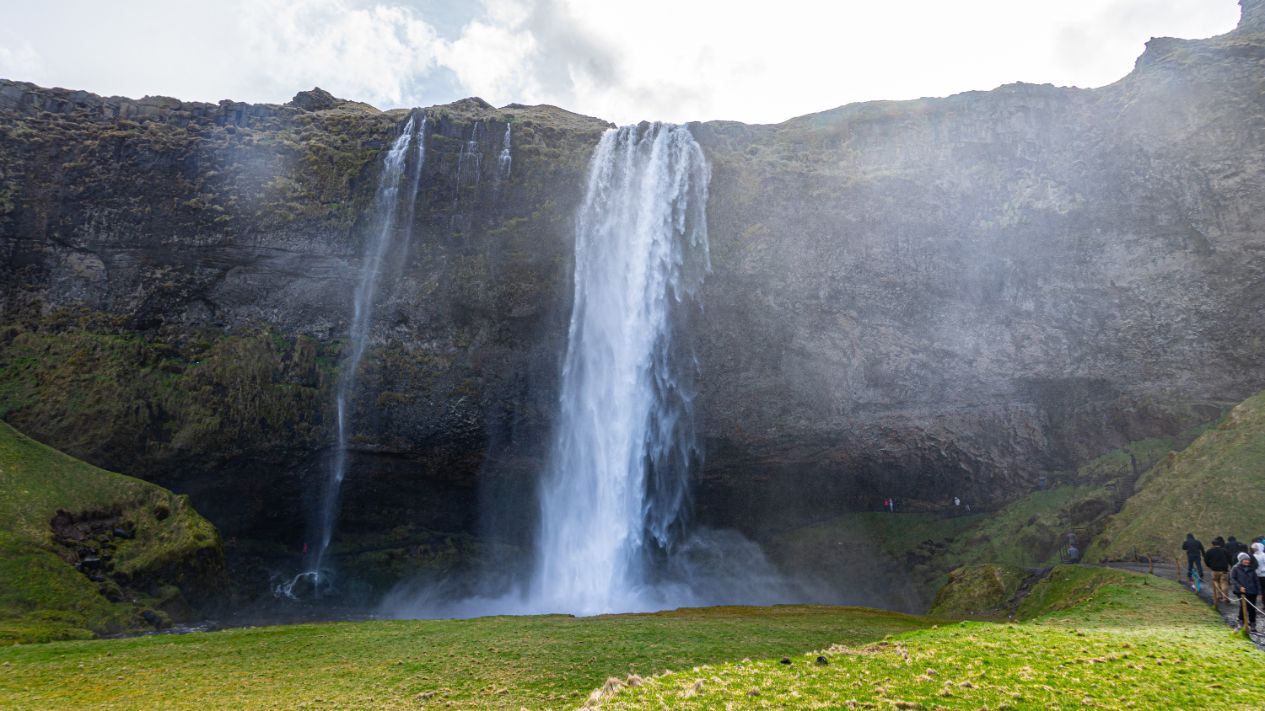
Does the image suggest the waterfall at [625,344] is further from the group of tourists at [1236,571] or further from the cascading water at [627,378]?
the group of tourists at [1236,571]

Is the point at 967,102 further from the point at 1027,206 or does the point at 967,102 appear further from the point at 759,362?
the point at 759,362

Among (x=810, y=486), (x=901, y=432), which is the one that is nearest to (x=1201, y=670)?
(x=901, y=432)

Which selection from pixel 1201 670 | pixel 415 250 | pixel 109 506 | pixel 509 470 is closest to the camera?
pixel 1201 670

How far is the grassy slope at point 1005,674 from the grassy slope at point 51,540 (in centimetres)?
2272

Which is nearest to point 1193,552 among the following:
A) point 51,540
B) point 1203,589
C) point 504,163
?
point 1203,589

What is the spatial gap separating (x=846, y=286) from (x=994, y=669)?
108ft

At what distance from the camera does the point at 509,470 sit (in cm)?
4738

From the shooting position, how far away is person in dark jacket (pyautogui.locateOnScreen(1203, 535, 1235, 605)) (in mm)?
18297

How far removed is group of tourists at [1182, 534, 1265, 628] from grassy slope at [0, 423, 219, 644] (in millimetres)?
32698

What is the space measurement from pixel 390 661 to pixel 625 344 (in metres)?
27.7

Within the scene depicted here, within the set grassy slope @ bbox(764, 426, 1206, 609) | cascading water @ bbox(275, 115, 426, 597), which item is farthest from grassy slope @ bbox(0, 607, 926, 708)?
cascading water @ bbox(275, 115, 426, 597)

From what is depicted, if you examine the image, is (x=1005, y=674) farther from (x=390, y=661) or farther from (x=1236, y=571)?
(x=390, y=661)

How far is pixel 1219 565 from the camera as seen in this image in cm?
1828

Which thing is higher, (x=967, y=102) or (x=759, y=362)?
(x=967, y=102)
